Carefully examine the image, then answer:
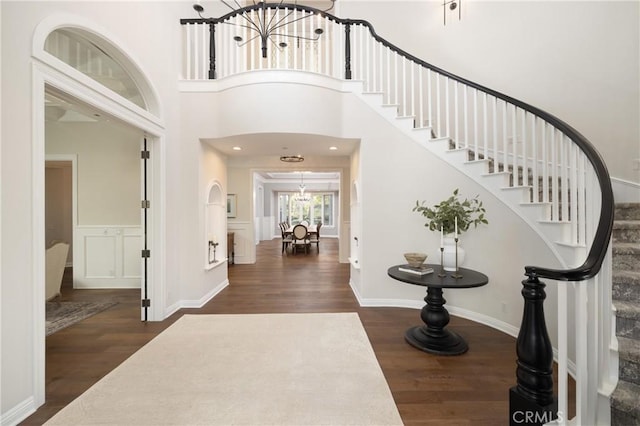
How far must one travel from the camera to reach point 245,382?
6.50ft

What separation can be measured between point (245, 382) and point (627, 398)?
7.57 ft

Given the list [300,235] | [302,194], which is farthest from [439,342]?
[302,194]

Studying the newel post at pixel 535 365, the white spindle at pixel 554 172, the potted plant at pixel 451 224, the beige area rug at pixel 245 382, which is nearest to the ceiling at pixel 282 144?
the potted plant at pixel 451 224

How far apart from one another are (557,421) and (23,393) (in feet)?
10.3

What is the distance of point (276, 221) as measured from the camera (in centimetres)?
1270

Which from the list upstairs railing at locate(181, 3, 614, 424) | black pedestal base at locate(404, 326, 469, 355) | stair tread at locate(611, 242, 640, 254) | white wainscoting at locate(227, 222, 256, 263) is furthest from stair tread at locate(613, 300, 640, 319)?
white wainscoting at locate(227, 222, 256, 263)

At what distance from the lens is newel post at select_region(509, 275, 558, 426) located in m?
1.30

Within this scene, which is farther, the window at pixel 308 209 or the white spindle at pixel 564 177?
the window at pixel 308 209

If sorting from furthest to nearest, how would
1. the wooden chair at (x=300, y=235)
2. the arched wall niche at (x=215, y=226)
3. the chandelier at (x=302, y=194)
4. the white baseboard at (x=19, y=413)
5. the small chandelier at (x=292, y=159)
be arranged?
the chandelier at (x=302, y=194)
the wooden chair at (x=300, y=235)
the small chandelier at (x=292, y=159)
the arched wall niche at (x=215, y=226)
the white baseboard at (x=19, y=413)

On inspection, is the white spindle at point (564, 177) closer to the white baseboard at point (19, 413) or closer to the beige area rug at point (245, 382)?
the beige area rug at point (245, 382)

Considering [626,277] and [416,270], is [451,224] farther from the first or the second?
Answer: [626,277]

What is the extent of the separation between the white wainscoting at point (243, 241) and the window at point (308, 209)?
607cm

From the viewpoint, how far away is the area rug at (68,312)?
9.74 feet

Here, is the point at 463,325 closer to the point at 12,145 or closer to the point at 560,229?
the point at 560,229
